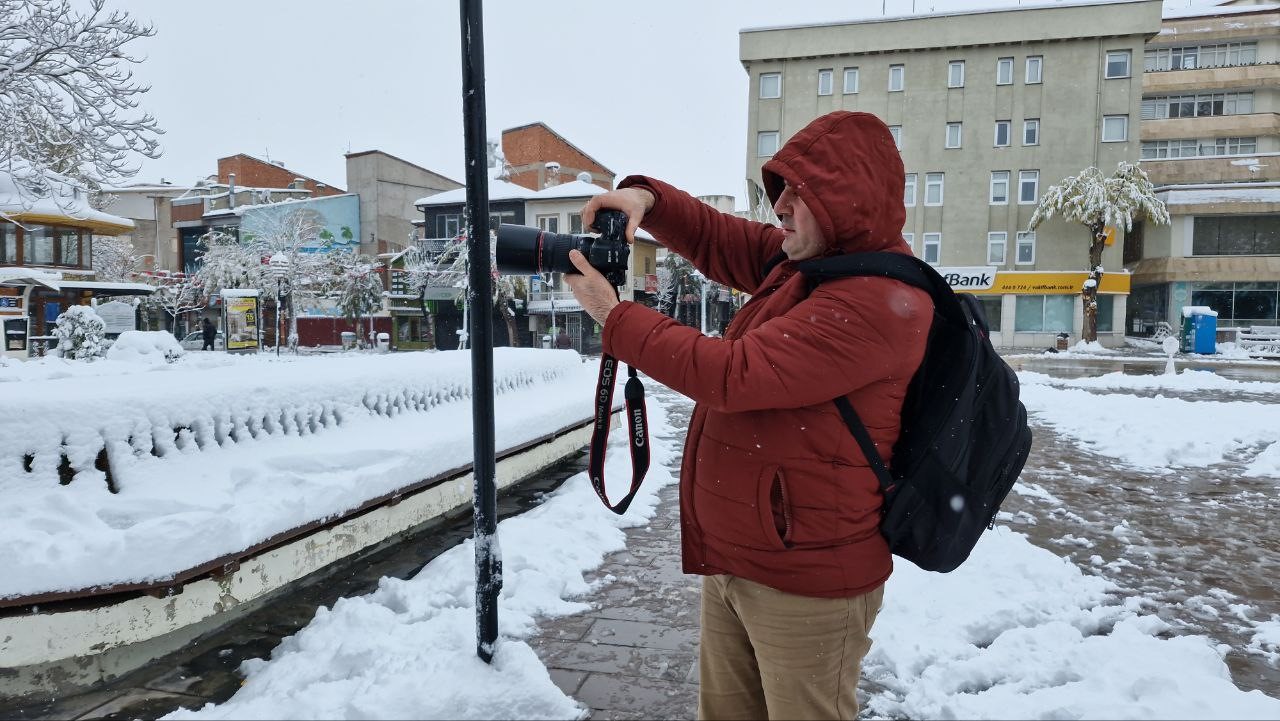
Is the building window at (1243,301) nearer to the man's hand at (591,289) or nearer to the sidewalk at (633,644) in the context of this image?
the sidewalk at (633,644)

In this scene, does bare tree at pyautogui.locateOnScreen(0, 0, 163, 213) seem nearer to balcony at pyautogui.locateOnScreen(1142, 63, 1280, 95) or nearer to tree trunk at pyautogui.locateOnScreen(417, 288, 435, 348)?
tree trunk at pyautogui.locateOnScreen(417, 288, 435, 348)

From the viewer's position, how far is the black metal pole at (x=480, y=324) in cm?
291

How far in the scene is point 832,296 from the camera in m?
1.58

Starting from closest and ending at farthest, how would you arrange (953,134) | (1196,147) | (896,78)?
(953,134), (896,78), (1196,147)

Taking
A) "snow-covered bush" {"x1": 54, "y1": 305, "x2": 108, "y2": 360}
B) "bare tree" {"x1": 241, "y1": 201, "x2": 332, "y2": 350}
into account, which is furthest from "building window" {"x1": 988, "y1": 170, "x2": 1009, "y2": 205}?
"snow-covered bush" {"x1": 54, "y1": 305, "x2": 108, "y2": 360}

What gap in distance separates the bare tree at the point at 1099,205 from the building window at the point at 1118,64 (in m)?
4.77

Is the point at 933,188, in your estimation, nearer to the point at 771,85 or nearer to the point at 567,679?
the point at 771,85

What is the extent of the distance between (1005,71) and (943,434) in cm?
4007

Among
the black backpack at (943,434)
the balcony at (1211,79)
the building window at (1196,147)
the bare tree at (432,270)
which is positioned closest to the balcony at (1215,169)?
the building window at (1196,147)

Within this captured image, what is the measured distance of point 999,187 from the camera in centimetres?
3578

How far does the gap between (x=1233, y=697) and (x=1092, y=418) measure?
358 inches

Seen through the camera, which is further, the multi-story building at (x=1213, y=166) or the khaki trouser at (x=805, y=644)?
the multi-story building at (x=1213, y=166)

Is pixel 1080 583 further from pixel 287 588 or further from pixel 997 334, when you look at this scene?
pixel 997 334

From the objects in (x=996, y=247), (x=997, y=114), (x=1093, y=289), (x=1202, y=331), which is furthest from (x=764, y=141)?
(x=1202, y=331)
